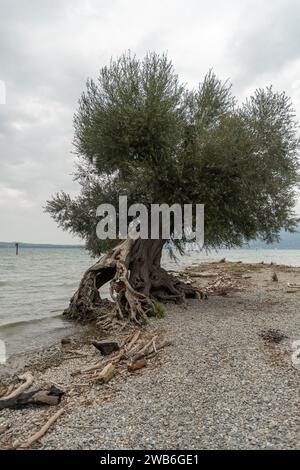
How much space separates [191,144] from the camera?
18.0 meters

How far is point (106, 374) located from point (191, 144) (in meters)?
12.6

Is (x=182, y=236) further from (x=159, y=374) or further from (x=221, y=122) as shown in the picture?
(x=159, y=374)

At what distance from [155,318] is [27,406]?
29.3ft

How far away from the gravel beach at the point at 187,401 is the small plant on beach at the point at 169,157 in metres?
5.33

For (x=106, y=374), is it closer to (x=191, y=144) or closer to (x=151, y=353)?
(x=151, y=353)

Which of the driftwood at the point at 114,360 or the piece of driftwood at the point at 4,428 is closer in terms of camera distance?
the piece of driftwood at the point at 4,428

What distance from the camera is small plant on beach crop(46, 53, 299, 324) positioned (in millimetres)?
17047

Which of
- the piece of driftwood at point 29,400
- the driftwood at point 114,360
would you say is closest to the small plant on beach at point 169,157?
the driftwood at point 114,360

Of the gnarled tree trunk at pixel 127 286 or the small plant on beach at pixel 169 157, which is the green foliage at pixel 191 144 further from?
the gnarled tree trunk at pixel 127 286

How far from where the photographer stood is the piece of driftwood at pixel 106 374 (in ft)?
27.8

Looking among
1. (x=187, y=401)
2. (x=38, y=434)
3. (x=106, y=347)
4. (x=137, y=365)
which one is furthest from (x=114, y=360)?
(x=38, y=434)

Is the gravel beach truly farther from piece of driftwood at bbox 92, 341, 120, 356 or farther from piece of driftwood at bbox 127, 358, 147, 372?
piece of driftwood at bbox 92, 341, 120, 356

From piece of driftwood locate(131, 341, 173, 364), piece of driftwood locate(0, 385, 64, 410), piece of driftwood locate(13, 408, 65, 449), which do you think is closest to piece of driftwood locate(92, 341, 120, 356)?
piece of driftwood locate(131, 341, 173, 364)
